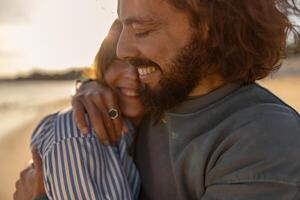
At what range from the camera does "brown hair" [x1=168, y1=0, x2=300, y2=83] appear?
2.35 metres

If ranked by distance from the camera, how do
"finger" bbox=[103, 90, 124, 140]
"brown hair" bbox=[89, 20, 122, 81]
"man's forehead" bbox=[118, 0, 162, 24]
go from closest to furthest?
1. "man's forehead" bbox=[118, 0, 162, 24]
2. "finger" bbox=[103, 90, 124, 140]
3. "brown hair" bbox=[89, 20, 122, 81]

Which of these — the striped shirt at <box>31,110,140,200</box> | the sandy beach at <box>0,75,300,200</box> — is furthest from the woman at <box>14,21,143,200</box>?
the sandy beach at <box>0,75,300,200</box>

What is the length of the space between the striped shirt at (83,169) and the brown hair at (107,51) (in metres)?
0.35

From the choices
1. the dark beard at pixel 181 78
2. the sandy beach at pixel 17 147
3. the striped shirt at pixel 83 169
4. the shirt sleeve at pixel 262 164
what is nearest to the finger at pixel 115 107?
the striped shirt at pixel 83 169

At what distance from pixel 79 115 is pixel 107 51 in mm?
339

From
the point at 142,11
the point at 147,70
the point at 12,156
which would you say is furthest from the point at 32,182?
the point at 12,156

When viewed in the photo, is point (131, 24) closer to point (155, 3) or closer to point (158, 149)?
point (155, 3)

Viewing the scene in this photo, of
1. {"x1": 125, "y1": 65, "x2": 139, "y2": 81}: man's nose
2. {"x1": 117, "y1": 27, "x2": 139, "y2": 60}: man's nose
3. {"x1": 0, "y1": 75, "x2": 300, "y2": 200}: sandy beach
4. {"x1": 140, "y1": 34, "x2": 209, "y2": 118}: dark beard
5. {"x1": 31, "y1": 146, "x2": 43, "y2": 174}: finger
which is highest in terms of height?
{"x1": 117, "y1": 27, "x2": 139, "y2": 60}: man's nose

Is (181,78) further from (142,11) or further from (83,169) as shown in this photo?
(83,169)

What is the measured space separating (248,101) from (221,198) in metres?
0.32

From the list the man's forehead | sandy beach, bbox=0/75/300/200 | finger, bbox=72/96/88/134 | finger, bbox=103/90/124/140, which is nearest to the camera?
the man's forehead

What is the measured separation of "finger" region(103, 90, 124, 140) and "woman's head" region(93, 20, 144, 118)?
0.03 m

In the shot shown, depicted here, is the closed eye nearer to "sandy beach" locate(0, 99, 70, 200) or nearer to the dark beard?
the dark beard

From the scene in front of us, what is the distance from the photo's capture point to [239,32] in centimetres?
237
